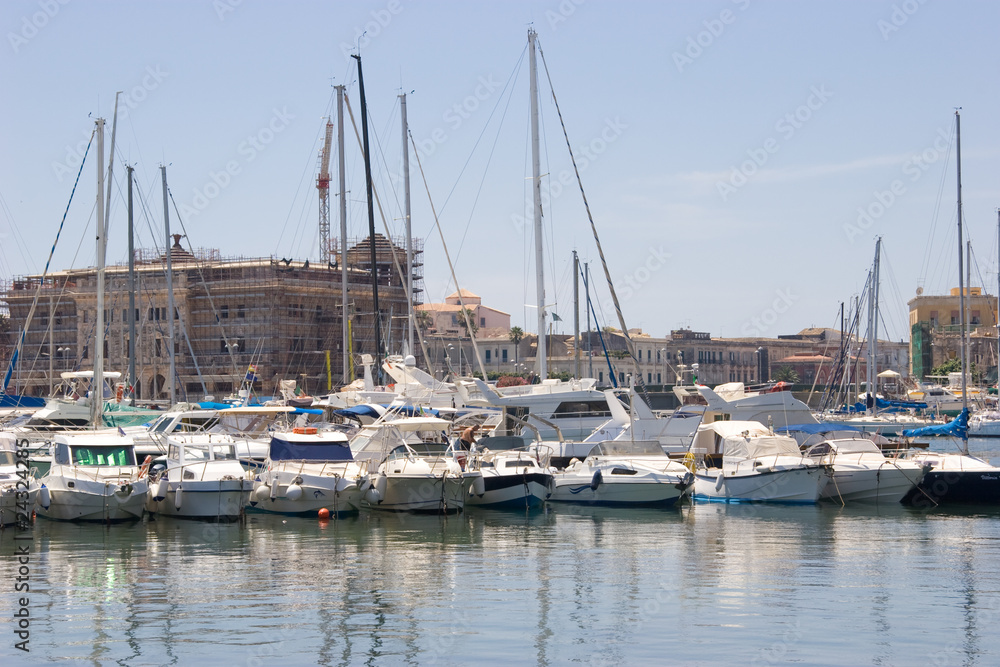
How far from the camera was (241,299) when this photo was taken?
98.8 meters

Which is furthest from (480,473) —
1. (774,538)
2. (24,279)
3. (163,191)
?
(24,279)

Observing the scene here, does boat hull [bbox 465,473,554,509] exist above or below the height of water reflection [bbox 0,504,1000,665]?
above

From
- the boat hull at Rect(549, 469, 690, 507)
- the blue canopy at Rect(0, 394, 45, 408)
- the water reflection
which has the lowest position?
the water reflection

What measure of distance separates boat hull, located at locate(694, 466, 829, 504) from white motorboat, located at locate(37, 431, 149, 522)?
1551 cm

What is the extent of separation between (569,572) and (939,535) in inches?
388

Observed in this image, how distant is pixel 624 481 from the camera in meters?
30.5

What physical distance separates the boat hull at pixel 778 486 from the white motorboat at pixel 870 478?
0.51 metres

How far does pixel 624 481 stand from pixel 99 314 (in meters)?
18.1

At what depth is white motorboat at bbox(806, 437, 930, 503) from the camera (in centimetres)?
3116

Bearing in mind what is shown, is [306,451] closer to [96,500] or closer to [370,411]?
[96,500]

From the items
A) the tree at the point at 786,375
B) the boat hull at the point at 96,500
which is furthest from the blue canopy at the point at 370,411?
the tree at the point at 786,375

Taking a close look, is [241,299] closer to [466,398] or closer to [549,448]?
[466,398]

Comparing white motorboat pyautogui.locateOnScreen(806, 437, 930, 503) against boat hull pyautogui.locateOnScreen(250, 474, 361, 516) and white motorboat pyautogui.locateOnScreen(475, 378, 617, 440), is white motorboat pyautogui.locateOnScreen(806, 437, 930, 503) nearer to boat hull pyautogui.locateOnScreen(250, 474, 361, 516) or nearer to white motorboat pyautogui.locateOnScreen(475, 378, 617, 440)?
white motorboat pyautogui.locateOnScreen(475, 378, 617, 440)

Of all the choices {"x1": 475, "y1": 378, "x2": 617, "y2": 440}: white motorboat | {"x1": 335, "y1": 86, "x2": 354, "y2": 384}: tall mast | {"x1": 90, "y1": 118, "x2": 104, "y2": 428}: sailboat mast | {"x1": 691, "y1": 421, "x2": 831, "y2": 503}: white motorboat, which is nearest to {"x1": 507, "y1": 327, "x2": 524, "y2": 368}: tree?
{"x1": 335, "y1": 86, "x2": 354, "y2": 384}: tall mast
